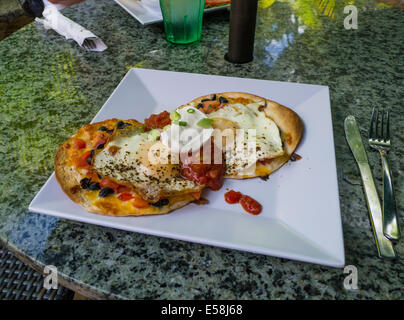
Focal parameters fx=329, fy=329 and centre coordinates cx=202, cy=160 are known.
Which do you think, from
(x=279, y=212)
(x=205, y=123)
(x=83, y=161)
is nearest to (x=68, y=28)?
(x=83, y=161)

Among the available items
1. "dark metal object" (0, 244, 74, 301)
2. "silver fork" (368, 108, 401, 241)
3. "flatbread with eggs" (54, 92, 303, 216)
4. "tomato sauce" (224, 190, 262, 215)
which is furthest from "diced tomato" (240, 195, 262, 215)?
"dark metal object" (0, 244, 74, 301)

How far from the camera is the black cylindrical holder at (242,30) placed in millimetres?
2316

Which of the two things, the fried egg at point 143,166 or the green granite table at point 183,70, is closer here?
the green granite table at point 183,70

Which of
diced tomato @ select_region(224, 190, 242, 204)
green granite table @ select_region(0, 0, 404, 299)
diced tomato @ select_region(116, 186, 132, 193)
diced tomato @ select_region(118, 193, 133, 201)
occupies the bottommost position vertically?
green granite table @ select_region(0, 0, 404, 299)

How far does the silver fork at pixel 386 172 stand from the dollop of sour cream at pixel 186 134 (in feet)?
2.91

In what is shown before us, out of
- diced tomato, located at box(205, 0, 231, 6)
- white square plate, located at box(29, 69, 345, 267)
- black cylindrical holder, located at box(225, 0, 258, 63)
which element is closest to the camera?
white square plate, located at box(29, 69, 345, 267)

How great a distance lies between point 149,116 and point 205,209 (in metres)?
0.83

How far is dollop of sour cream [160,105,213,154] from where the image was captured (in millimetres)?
1600

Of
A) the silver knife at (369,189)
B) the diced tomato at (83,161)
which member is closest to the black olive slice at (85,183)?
the diced tomato at (83,161)

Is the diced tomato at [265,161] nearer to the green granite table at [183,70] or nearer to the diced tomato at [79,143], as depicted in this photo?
the green granite table at [183,70]

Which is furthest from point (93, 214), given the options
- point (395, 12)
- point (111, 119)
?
point (395, 12)

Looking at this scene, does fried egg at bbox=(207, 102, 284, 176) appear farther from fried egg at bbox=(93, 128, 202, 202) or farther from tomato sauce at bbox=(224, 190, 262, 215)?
fried egg at bbox=(93, 128, 202, 202)

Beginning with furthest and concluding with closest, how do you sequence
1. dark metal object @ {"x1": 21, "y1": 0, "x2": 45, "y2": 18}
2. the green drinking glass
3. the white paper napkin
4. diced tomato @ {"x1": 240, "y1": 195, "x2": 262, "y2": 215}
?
1. dark metal object @ {"x1": 21, "y1": 0, "x2": 45, "y2": 18}
2. the white paper napkin
3. the green drinking glass
4. diced tomato @ {"x1": 240, "y1": 195, "x2": 262, "y2": 215}

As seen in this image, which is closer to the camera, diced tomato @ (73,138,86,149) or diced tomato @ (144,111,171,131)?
diced tomato @ (73,138,86,149)
